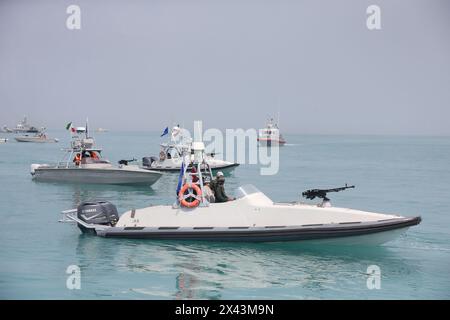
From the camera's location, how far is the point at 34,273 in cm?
1426

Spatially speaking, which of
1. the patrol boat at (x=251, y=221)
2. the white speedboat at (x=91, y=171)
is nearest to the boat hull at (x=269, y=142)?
the white speedboat at (x=91, y=171)

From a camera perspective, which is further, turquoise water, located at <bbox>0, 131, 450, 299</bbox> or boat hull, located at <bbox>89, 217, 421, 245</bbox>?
boat hull, located at <bbox>89, 217, 421, 245</bbox>

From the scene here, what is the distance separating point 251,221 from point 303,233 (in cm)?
153

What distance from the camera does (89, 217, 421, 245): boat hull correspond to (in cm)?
1556

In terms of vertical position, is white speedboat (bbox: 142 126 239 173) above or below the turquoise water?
above

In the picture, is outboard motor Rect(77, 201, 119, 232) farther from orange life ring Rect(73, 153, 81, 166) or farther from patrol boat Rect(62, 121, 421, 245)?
orange life ring Rect(73, 153, 81, 166)

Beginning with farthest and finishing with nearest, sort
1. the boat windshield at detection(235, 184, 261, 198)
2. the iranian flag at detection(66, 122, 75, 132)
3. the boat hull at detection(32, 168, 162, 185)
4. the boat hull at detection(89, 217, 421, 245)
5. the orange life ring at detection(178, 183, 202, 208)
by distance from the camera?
the boat hull at detection(32, 168, 162, 185)
the iranian flag at detection(66, 122, 75, 132)
the orange life ring at detection(178, 183, 202, 208)
the boat windshield at detection(235, 184, 261, 198)
the boat hull at detection(89, 217, 421, 245)

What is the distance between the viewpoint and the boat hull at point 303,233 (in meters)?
15.6

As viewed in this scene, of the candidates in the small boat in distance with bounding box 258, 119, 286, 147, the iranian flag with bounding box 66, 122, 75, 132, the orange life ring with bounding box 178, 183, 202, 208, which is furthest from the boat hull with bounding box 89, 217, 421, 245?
the small boat in distance with bounding box 258, 119, 286, 147

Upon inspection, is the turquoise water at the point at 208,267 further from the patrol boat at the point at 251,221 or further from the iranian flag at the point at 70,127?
the iranian flag at the point at 70,127

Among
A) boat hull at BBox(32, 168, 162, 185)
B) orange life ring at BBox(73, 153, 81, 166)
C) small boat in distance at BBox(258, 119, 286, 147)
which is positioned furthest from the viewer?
small boat in distance at BBox(258, 119, 286, 147)
